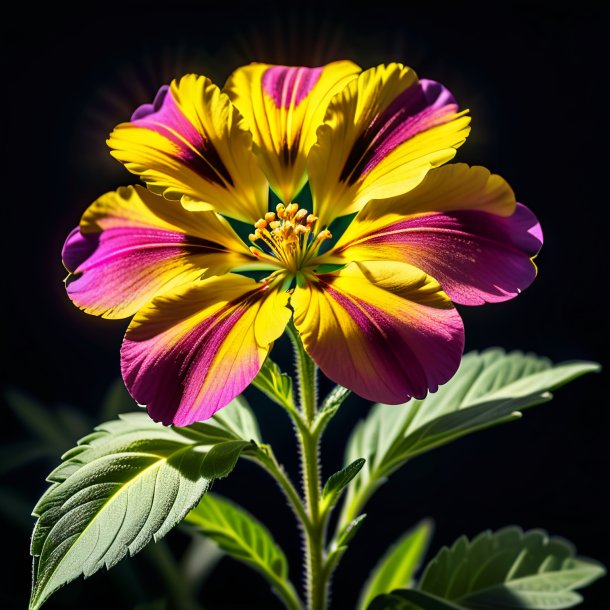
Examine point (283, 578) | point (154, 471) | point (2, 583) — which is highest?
point (154, 471)

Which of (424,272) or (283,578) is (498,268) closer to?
(424,272)

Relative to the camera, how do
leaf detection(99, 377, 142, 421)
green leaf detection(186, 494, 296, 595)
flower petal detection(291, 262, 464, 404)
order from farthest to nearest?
leaf detection(99, 377, 142, 421)
green leaf detection(186, 494, 296, 595)
flower petal detection(291, 262, 464, 404)

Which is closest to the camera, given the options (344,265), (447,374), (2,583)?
(447,374)

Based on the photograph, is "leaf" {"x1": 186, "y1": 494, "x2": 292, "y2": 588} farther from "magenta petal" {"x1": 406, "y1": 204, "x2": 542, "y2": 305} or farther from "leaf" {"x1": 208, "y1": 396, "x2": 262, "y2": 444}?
"magenta petal" {"x1": 406, "y1": 204, "x2": 542, "y2": 305}

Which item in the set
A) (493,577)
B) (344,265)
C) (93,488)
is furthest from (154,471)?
(493,577)

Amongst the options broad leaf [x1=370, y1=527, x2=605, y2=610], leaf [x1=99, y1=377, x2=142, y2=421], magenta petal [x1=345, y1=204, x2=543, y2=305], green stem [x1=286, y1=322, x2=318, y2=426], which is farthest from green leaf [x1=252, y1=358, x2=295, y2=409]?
leaf [x1=99, y1=377, x2=142, y2=421]

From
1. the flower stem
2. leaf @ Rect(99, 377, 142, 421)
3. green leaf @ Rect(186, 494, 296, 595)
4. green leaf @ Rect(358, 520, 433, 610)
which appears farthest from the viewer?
leaf @ Rect(99, 377, 142, 421)

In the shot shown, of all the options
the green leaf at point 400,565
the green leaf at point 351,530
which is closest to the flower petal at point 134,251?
the green leaf at point 351,530
